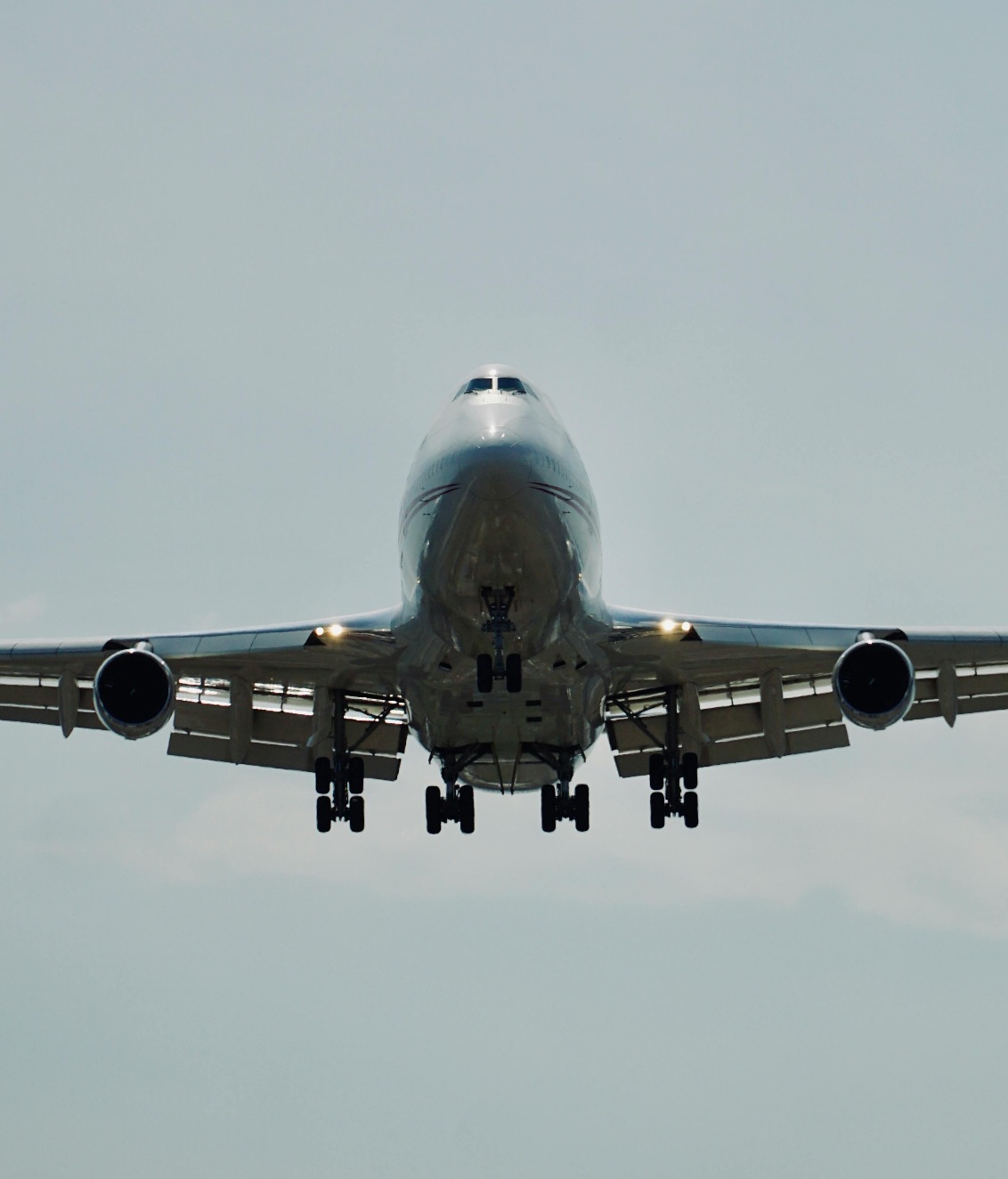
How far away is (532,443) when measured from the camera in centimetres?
2048

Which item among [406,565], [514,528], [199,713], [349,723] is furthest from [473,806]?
[514,528]

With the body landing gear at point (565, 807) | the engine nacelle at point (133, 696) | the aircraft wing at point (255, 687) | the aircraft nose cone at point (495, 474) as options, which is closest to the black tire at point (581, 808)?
the body landing gear at point (565, 807)

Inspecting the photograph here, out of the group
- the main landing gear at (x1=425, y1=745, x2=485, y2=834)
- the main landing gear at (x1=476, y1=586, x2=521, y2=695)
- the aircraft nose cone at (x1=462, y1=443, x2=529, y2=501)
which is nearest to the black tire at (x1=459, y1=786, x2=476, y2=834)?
the main landing gear at (x1=425, y1=745, x2=485, y2=834)

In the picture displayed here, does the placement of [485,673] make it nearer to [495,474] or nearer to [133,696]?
[495,474]

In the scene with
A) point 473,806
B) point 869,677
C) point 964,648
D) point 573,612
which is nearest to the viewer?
point 573,612

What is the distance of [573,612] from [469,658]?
1462 mm

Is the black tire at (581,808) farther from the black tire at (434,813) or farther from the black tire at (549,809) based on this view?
the black tire at (434,813)

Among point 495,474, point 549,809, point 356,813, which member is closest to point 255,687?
point 356,813

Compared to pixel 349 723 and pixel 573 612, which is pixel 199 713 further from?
pixel 573 612

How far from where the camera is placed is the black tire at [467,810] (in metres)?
27.2

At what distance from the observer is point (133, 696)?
23062 mm

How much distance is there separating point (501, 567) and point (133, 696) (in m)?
5.64

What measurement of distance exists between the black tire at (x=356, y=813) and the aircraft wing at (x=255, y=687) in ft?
2.77

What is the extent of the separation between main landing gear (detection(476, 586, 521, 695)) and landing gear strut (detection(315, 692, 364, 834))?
5.53 metres
